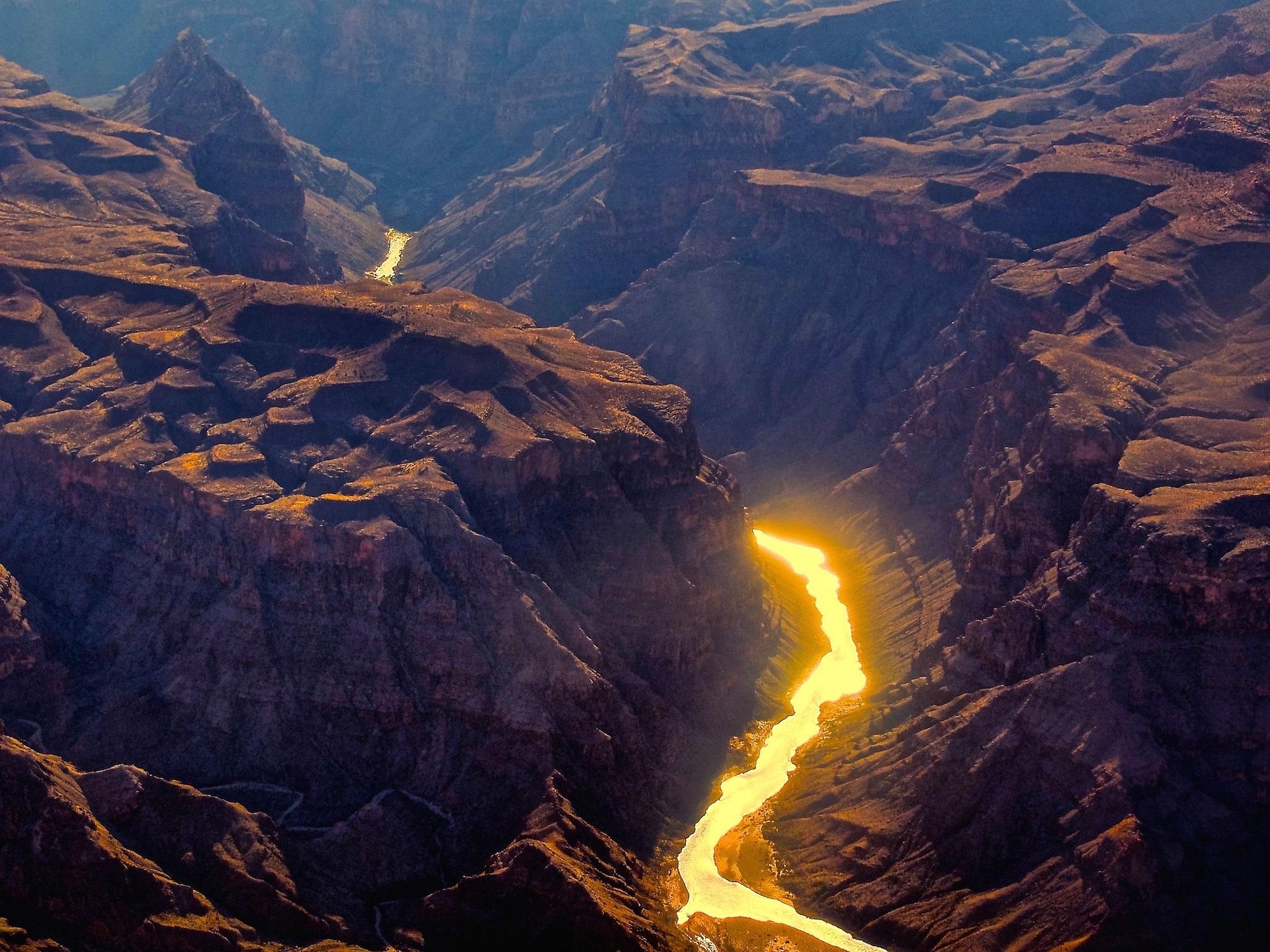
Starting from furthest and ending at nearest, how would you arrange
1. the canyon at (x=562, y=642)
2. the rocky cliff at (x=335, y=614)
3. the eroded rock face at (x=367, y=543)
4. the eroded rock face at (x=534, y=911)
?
the eroded rock face at (x=367, y=543), the canyon at (x=562, y=642), the rocky cliff at (x=335, y=614), the eroded rock face at (x=534, y=911)

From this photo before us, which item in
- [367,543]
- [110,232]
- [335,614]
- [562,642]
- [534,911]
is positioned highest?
[110,232]

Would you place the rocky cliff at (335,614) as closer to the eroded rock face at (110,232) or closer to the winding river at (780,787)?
the winding river at (780,787)

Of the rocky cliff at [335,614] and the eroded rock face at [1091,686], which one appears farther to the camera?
the eroded rock face at [1091,686]

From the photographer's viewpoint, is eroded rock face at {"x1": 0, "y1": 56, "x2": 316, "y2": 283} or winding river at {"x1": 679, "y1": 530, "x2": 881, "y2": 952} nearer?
winding river at {"x1": 679, "y1": 530, "x2": 881, "y2": 952}

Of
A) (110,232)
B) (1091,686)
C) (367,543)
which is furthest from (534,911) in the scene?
(110,232)

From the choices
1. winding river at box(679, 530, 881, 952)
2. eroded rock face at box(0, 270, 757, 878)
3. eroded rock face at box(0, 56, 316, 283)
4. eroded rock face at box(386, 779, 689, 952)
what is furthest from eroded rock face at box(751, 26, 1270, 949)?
eroded rock face at box(0, 56, 316, 283)

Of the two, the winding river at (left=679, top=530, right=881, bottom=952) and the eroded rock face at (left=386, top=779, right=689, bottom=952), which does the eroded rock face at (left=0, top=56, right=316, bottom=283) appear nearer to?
the winding river at (left=679, top=530, right=881, bottom=952)

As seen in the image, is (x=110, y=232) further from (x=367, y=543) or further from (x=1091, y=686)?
(x=1091, y=686)

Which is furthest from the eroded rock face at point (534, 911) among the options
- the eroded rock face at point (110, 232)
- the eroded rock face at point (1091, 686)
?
the eroded rock face at point (110, 232)
